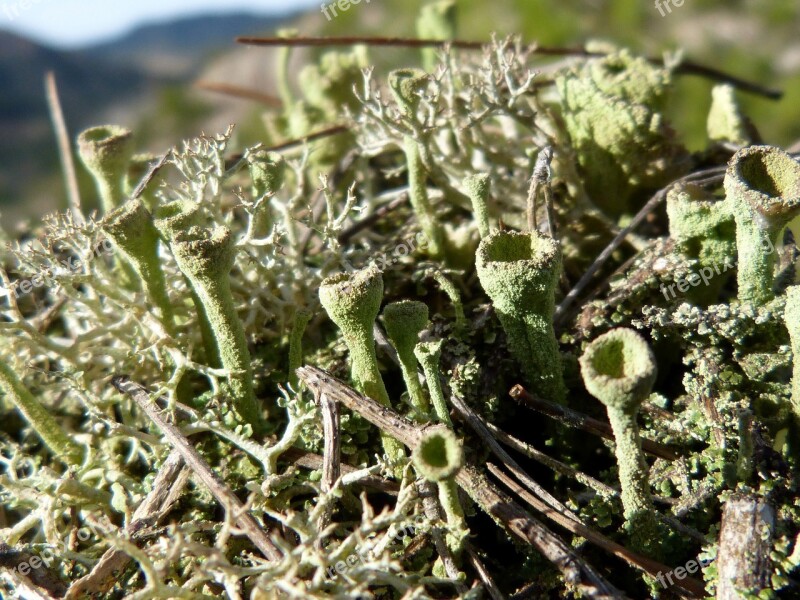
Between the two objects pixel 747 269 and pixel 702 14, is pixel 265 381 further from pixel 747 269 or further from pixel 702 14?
pixel 702 14

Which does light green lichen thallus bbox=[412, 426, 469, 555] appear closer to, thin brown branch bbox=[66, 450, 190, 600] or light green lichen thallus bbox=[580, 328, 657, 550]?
light green lichen thallus bbox=[580, 328, 657, 550]


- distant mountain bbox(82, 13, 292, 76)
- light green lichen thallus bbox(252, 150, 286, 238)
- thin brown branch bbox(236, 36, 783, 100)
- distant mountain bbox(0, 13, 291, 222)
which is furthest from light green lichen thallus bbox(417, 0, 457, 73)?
distant mountain bbox(82, 13, 292, 76)

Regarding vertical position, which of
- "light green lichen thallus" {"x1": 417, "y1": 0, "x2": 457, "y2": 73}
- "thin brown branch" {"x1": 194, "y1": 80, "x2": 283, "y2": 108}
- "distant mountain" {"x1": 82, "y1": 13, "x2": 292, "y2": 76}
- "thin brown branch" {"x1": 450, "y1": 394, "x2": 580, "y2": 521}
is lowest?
"thin brown branch" {"x1": 450, "y1": 394, "x2": 580, "y2": 521}

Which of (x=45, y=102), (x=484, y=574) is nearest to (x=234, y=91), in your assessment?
(x=484, y=574)

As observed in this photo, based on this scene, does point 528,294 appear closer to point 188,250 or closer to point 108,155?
point 188,250

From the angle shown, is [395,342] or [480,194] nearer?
[395,342]

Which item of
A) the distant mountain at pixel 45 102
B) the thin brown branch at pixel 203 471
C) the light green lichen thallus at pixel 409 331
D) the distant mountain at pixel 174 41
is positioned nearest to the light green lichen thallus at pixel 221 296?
the thin brown branch at pixel 203 471
